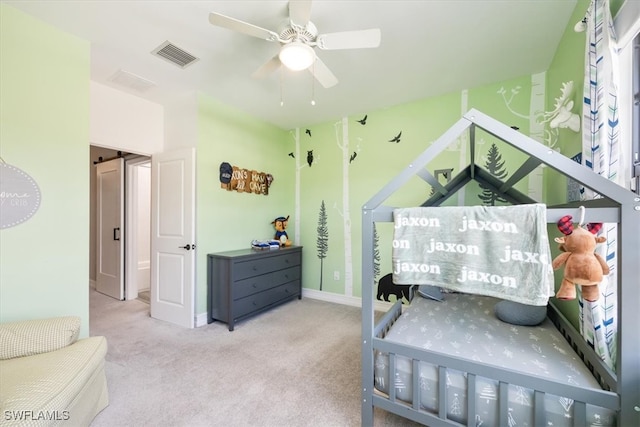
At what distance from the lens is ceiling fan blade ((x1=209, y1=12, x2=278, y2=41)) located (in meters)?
1.44

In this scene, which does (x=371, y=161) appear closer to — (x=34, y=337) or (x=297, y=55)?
(x=297, y=55)

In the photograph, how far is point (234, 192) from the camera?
3391 millimetres

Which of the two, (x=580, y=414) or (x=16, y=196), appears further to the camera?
Result: (x=16, y=196)

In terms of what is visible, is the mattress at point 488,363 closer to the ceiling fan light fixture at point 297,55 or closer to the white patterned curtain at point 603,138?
the white patterned curtain at point 603,138

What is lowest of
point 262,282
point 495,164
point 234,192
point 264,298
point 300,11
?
point 264,298

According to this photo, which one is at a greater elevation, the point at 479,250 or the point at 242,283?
the point at 479,250

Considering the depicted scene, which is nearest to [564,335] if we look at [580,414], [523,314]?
[523,314]

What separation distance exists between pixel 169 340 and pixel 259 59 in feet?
9.18

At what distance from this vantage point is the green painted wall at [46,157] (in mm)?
1736

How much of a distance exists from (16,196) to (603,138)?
3.40m

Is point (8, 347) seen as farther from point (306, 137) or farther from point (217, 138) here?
point (306, 137)

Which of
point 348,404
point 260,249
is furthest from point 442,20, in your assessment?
point 260,249

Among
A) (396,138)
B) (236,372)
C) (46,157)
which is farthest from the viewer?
(396,138)

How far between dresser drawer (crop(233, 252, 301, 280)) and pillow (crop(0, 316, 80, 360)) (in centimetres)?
144
